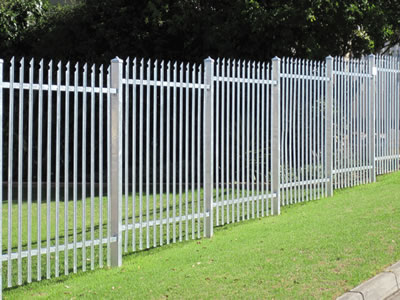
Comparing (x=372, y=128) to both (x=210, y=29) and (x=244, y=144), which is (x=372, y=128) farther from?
(x=210, y=29)

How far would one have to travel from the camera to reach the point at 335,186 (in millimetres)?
11547

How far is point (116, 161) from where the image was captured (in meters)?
6.82

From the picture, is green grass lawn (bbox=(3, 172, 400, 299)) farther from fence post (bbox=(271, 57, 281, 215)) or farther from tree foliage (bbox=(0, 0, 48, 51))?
tree foliage (bbox=(0, 0, 48, 51))

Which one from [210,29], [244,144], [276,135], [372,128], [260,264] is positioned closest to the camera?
[260,264]

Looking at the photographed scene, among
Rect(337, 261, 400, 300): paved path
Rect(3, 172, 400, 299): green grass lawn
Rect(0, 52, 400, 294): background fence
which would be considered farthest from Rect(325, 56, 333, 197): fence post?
Rect(337, 261, 400, 300): paved path

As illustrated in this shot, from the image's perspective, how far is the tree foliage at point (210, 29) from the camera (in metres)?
14.8

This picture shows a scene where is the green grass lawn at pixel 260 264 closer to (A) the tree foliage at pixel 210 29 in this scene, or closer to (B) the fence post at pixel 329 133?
(B) the fence post at pixel 329 133

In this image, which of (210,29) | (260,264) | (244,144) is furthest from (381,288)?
(210,29)

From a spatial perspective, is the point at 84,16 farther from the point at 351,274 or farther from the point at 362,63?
the point at 351,274

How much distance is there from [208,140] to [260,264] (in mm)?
2429

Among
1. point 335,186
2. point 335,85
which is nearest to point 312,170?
point 335,186

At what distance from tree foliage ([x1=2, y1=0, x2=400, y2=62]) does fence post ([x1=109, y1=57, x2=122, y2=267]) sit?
329 inches

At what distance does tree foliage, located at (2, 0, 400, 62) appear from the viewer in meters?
14.8

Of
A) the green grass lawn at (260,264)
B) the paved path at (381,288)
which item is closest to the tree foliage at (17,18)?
the green grass lawn at (260,264)
